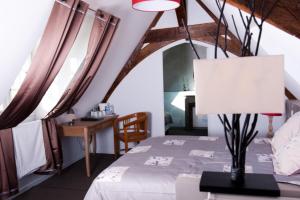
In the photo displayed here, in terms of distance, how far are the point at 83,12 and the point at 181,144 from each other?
166cm

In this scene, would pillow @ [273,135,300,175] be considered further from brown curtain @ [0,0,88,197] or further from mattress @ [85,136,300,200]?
brown curtain @ [0,0,88,197]

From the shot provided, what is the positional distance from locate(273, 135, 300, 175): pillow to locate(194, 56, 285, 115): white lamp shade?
1.11 m

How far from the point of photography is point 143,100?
14.8ft

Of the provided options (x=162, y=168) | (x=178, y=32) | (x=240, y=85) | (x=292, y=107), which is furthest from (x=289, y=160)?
(x=178, y=32)

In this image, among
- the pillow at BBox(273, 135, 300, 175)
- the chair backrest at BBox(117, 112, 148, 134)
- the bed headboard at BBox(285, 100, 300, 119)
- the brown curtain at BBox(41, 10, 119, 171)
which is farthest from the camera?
the chair backrest at BBox(117, 112, 148, 134)

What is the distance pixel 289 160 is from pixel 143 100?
9.64 ft

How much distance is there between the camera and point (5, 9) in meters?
1.83

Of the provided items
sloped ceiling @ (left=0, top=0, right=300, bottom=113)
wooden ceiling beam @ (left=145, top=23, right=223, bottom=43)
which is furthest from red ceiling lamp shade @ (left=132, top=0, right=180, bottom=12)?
wooden ceiling beam @ (left=145, top=23, right=223, bottom=43)

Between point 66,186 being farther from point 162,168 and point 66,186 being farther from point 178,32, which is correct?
point 178,32

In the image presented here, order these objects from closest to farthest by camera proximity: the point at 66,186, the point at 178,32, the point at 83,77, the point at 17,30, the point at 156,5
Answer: the point at 17,30 < the point at 156,5 < the point at 66,186 < the point at 83,77 < the point at 178,32

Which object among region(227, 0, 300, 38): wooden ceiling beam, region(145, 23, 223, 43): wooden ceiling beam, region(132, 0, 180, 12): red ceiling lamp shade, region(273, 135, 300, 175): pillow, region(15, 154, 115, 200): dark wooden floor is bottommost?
region(15, 154, 115, 200): dark wooden floor

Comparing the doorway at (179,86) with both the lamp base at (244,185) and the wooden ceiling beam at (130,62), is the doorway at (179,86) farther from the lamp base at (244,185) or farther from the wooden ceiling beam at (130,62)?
the lamp base at (244,185)

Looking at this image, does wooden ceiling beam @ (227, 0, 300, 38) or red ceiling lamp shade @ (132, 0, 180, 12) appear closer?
wooden ceiling beam @ (227, 0, 300, 38)

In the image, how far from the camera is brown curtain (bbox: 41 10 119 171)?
3.02m
